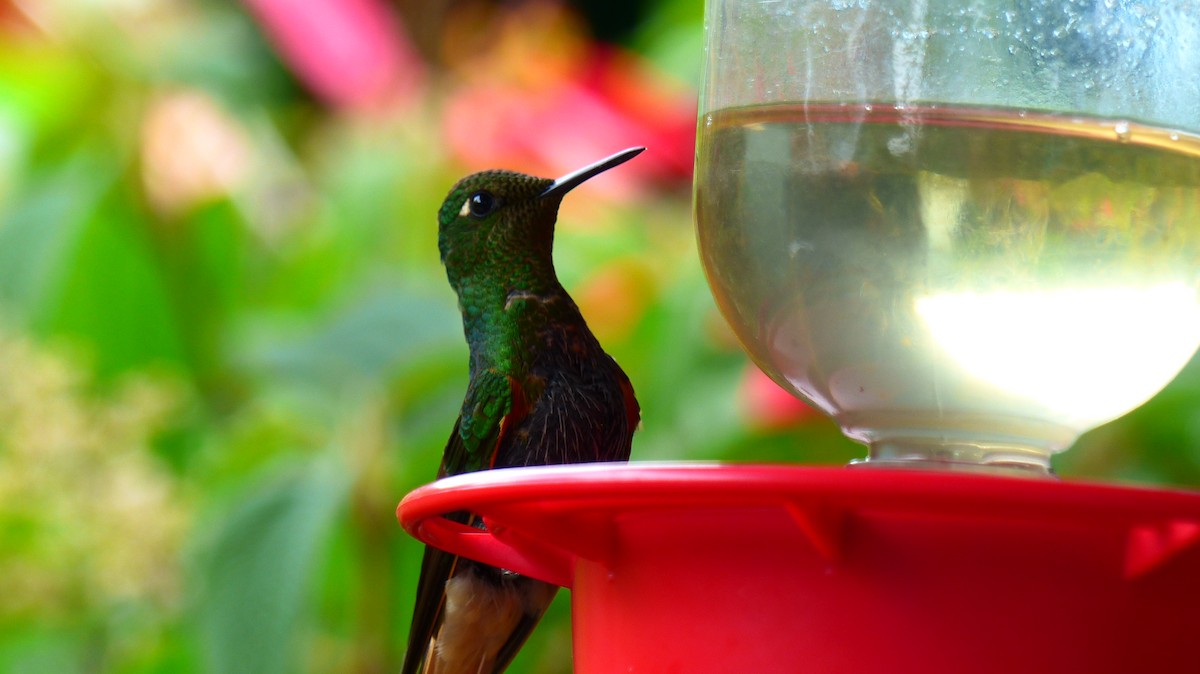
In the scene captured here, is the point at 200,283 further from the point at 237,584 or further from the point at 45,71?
the point at 237,584

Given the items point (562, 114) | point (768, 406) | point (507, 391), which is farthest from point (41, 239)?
point (507, 391)

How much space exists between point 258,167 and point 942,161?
2935 mm

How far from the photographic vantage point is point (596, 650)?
88 cm

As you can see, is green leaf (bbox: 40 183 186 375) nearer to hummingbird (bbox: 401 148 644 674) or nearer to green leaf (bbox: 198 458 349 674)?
green leaf (bbox: 198 458 349 674)

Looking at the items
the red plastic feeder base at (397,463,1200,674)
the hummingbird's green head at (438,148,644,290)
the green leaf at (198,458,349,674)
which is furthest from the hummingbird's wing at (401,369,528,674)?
the green leaf at (198,458,349,674)

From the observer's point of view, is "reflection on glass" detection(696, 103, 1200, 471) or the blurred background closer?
"reflection on glass" detection(696, 103, 1200, 471)

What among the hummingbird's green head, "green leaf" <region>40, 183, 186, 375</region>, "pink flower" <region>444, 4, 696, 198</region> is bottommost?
"green leaf" <region>40, 183, 186, 375</region>

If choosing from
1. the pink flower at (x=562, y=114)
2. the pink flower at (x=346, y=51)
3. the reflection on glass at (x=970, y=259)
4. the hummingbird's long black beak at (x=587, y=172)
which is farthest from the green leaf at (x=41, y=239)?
the reflection on glass at (x=970, y=259)

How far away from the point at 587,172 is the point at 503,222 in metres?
0.13

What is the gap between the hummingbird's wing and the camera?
1.03 metres

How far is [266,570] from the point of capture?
6.38ft

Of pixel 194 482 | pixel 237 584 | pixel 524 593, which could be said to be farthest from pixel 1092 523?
pixel 194 482

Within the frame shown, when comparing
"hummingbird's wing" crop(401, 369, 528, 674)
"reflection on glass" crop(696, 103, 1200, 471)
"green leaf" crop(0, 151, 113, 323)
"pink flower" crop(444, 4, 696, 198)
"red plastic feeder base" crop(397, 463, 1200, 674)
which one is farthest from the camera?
"pink flower" crop(444, 4, 696, 198)

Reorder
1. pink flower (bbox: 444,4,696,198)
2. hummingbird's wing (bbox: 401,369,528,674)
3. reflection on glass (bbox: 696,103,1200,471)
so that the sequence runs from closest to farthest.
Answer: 1. reflection on glass (bbox: 696,103,1200,471)
2. hummingbird's wing (bbox: 401,369,528,674)
3. pink flower (bbox: 444,4,696,198)
